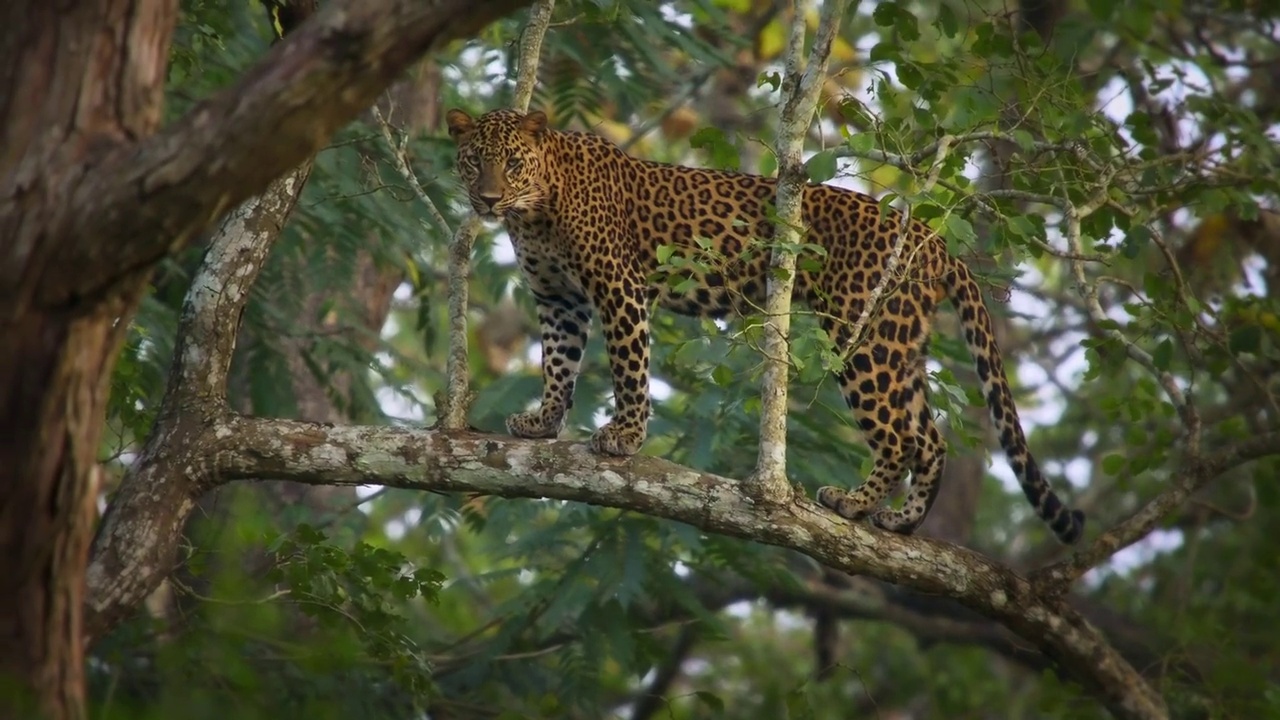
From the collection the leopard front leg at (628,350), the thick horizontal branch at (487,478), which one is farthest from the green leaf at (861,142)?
the leopard front leg at (628,350)

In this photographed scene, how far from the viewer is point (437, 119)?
13.4 meters

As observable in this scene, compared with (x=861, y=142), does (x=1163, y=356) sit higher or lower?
lower

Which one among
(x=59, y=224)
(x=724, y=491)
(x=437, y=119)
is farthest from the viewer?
(x=437, y=119)

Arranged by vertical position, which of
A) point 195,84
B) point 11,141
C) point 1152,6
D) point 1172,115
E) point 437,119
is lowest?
point 11,141

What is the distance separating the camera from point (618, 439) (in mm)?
7707

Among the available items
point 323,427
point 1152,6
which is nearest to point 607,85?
point 323,427

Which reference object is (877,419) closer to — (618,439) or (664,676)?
(618,439)

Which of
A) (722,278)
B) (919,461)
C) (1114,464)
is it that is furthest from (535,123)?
(1114,464)

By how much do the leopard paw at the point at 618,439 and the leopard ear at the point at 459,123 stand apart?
1.79 m

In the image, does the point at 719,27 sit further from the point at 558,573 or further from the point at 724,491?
the point at 724,491

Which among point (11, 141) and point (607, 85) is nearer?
point (11, 141)

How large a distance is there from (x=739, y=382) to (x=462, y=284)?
2.20 meters

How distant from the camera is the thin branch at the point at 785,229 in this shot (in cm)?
671

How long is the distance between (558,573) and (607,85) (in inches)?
148
